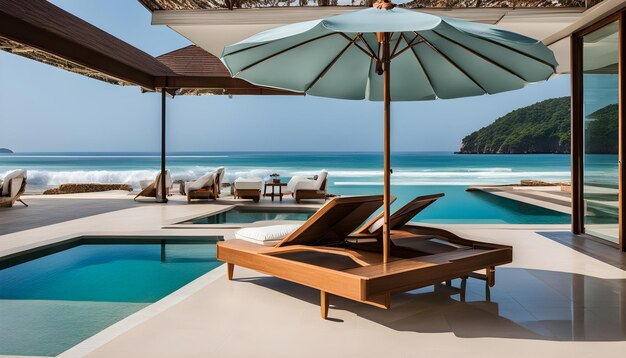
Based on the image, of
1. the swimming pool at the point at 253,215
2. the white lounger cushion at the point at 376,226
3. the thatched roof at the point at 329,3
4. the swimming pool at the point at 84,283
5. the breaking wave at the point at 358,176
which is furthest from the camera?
the breaking wave at the point at 358,176

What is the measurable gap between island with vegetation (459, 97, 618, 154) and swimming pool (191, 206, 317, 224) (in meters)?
32.0

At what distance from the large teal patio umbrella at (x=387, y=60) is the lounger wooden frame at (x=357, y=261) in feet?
0.94

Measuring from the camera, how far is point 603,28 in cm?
591

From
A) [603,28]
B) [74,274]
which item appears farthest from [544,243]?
[74,274]

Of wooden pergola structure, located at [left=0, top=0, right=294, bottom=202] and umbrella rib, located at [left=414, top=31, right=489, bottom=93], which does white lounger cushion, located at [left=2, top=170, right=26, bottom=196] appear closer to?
wooden pergola structure, located at [left=0, top=0, right=294, bottom=202]

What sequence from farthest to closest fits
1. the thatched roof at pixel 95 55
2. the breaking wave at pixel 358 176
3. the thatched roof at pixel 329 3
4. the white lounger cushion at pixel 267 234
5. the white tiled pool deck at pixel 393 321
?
the breaking wave at pixel 358 176 → the thatched roof at pixel 95 55 → the thatched roof at pixel 329 3 → the white lounger cushion at pixel 267 234 → the white tiled pool deck at pixel 393 321

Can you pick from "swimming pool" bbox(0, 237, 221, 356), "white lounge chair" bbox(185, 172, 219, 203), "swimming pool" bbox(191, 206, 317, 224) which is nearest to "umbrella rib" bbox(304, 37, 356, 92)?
"swimming pool" bbox(0, 237, 221, 356)

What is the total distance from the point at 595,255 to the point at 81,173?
3173 cm

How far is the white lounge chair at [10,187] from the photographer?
9.82 meters

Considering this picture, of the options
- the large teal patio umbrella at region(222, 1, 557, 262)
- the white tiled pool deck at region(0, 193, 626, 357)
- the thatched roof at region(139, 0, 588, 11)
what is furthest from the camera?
the thatched roof at region(139, 0, 588, 11)

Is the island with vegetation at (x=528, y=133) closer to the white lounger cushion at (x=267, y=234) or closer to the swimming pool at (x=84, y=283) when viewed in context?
the swimming pool at (x=84, y=283)

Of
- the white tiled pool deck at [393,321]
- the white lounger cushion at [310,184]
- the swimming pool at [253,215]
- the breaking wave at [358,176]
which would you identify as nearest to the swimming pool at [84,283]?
the white tiled pool deck at [393,321]

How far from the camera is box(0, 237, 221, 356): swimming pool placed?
3.03 metres

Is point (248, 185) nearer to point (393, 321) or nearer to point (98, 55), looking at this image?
point (98, 55)
